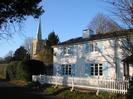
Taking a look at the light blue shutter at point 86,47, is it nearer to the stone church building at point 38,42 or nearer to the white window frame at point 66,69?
the white window frame at point 66,69

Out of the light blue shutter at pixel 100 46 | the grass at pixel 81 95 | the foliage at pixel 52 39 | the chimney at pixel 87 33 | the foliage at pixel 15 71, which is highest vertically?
the foliage at pixel 52 39

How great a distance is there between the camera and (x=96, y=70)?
1462 inches

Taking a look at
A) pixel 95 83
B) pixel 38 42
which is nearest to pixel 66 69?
pixel 95 83

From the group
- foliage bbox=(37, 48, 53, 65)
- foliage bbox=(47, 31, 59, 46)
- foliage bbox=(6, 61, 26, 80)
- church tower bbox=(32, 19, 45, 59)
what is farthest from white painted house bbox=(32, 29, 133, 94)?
church tower bbox=(32, 19, 45, 59)

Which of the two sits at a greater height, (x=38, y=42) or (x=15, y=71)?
(x=38, y=42)

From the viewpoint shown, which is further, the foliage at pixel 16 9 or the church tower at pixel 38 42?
the church tower at pixel 38 42

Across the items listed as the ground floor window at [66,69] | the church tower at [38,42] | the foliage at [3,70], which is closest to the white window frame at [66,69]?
the ground floor window at [66,69]

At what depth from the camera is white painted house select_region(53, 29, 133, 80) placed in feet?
113

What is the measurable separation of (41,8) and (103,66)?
1493cm

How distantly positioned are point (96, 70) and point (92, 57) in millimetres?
1871

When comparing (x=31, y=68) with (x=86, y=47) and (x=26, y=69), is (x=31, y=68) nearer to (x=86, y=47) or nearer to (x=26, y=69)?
(x=26, y=69)

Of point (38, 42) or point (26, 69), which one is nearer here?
point (26, 69)

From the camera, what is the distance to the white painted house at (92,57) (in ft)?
113

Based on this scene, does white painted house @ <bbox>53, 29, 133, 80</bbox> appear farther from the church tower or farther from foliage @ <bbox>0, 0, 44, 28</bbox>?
the church tower
